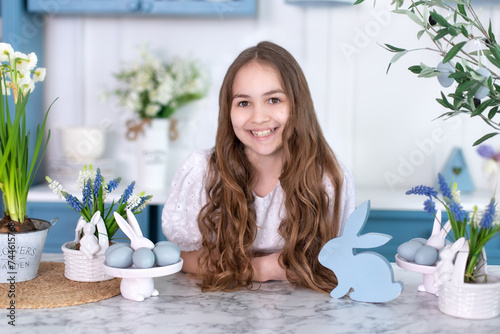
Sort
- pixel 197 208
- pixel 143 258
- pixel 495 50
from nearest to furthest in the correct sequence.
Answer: pixel 495 50, pixel 143 258, pixel 197 208

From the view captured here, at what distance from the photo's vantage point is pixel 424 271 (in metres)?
1.27

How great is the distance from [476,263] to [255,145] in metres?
0.77

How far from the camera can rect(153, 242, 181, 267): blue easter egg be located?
4.05 ft

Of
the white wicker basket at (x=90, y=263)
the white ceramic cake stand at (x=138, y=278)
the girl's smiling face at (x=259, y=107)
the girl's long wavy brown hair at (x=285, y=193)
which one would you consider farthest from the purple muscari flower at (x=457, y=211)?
the white wicker basket at (x=90, y=263)

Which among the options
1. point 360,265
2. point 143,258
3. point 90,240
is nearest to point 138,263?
point 143,258

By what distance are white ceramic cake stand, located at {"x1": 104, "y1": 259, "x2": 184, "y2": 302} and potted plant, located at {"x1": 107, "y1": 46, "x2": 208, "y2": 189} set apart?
176cm

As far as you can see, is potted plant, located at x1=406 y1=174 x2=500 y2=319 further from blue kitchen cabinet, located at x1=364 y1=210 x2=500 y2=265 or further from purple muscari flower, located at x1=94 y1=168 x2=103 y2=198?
blue kitchen cabinet, located at x1=364 y1=210 x2=500 y2=265

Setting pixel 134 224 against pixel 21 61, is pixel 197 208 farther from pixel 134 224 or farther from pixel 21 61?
pixel 21 61

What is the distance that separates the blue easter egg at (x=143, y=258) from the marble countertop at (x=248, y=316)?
8cm

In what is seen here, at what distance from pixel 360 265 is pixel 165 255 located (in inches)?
17.1

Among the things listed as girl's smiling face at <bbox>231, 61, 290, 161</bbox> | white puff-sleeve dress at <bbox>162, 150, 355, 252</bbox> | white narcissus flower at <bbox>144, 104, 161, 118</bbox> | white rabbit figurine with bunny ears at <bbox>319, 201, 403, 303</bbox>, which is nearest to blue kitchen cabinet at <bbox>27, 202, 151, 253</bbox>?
white narcissus flower at <bbox>144, 104, 161, 118</bbox>

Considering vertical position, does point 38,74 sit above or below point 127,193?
above

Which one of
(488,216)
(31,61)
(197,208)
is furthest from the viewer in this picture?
(197,208)

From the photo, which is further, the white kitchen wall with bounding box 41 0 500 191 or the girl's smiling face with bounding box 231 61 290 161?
the white kitchen wall with bounding box 41 0 500 191
